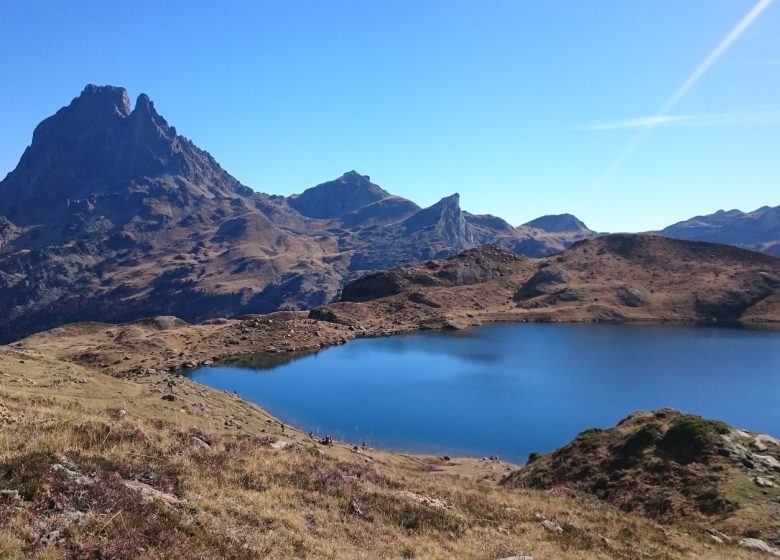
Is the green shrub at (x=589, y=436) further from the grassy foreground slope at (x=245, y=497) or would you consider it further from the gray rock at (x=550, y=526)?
the gray rock at (x=550, y=526)

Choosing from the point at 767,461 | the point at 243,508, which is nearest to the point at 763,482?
the point at 767,461

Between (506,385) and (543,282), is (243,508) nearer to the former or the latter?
(506,385)


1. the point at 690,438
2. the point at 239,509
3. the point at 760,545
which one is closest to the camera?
the point at 239,509

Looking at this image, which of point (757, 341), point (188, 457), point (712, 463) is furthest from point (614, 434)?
point (757, 341)

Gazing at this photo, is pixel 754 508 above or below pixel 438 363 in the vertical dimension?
above

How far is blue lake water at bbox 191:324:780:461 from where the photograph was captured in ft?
185

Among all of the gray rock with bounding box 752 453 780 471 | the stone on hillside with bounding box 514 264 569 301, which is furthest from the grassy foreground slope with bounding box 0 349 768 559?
the stone on hillside with bounding box 514 264 569 301

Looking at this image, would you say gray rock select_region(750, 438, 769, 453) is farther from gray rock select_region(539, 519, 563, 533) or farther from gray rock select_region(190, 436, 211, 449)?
gray rock select_region(190, 436, 211, 449)

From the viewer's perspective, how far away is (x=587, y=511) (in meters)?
23.0

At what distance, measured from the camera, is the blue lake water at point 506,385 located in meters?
56.3

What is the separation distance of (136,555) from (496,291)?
173 meters

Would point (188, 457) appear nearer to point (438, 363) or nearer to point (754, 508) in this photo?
point (754, 508)

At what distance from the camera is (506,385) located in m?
76.2

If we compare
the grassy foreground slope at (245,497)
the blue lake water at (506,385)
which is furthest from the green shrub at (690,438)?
the blue lake water at (506,385)
